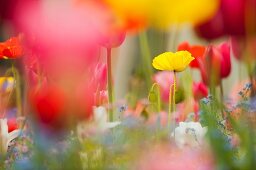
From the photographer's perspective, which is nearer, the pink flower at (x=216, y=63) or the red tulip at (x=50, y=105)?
the red tulip at (x=50, y=105)

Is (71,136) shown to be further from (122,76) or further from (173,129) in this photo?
(122,76)

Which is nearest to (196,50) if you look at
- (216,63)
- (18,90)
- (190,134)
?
(216,63)

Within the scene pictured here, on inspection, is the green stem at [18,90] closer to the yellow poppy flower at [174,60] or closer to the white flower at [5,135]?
the white flower at [5,135]

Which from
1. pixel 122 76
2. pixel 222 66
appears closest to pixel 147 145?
pixel 222 66

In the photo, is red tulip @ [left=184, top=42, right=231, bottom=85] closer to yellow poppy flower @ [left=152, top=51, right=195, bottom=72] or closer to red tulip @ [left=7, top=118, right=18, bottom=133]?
yellow poppy flower @ [left=152, top=51, right=195, bottom=72]

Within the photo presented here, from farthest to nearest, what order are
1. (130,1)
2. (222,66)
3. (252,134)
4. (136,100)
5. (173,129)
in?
(136,100), (222,66), (173,129), (130,1), (252,134)

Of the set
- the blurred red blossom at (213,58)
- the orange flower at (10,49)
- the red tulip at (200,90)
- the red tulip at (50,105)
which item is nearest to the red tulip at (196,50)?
the blurred red blossom at (213,58)

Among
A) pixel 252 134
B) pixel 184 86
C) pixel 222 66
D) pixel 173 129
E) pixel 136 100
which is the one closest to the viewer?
pixel 252 134
